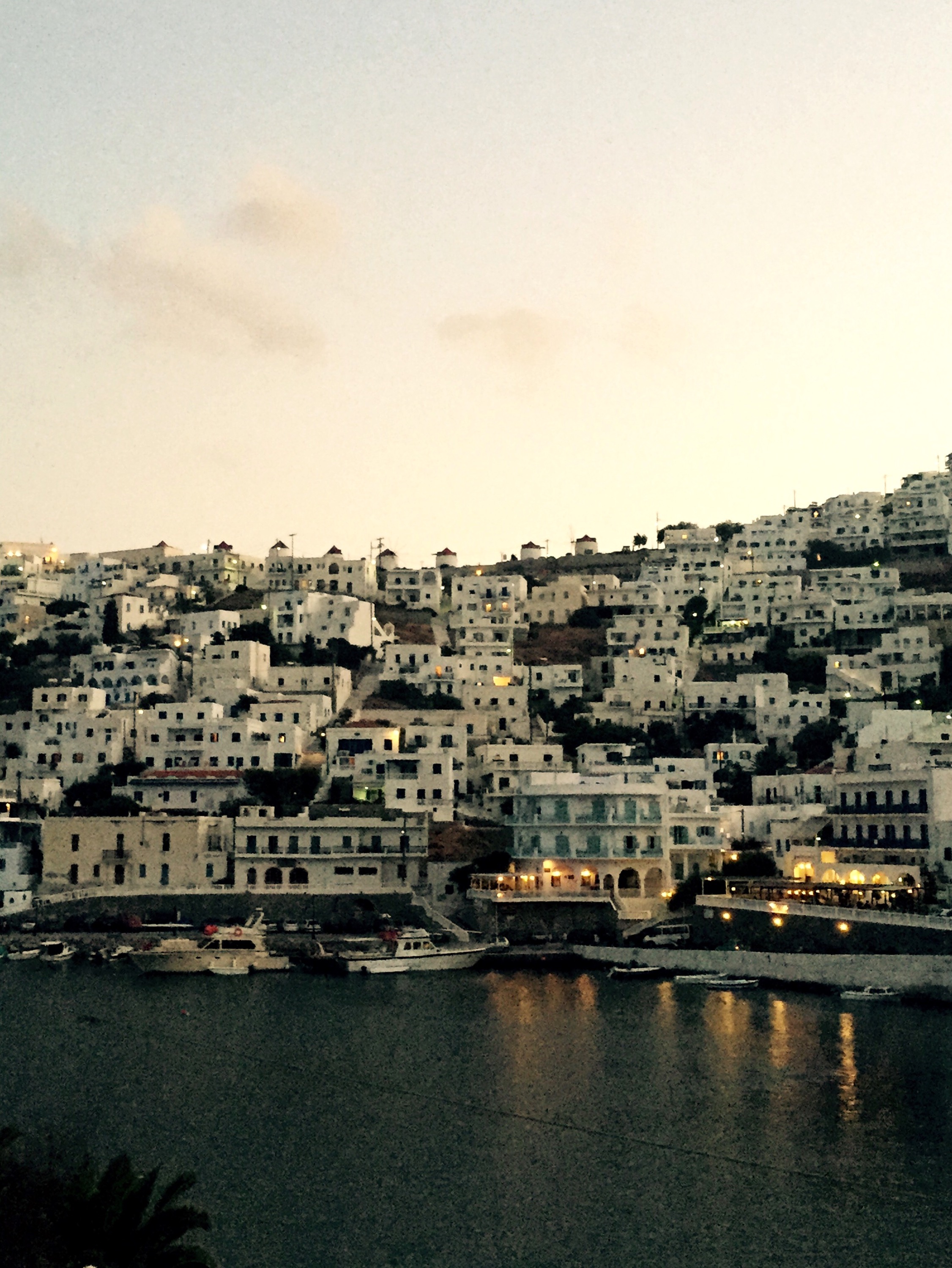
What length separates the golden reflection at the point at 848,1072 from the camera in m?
36.8

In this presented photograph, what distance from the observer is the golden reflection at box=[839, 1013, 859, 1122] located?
121 feet

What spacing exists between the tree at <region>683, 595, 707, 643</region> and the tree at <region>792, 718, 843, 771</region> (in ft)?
61.5

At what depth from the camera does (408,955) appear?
206 ft

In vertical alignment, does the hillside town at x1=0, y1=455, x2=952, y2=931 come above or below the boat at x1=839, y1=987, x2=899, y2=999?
above

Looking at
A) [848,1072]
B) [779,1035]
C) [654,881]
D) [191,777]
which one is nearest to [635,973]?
[654,881]

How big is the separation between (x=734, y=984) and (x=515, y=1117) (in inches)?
889

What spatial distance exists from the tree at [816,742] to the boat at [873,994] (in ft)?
105

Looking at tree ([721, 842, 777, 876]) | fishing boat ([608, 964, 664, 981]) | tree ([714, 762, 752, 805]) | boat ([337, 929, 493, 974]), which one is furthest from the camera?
tree ([714, 762, 752, 805])

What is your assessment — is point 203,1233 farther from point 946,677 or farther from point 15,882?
point 946,677

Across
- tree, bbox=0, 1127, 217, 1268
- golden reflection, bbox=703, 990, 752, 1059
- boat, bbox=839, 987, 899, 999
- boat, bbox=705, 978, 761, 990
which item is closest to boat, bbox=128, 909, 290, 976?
boat, bbox=705, 978, 761, 990

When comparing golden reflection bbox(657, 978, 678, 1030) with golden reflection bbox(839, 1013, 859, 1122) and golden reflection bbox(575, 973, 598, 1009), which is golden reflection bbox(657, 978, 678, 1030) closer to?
golden reflection bbox(575, 973, 598, 1009)

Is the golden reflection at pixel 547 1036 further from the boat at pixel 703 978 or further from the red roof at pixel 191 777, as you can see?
the red roof at pixel 191 777

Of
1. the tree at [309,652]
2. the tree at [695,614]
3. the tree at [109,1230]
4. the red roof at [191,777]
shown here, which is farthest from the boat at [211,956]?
the tree at [695,614]

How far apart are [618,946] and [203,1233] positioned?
126ft
